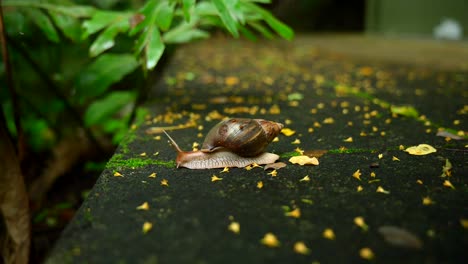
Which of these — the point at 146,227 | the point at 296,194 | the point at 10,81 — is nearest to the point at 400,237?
the point at 296,194

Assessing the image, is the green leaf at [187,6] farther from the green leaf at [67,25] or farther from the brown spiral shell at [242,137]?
the green leaf at [67,25]

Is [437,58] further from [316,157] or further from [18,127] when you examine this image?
[18,127]

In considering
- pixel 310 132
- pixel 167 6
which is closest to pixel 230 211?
pixel 310 132

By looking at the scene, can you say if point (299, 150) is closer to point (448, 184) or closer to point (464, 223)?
point (448, 184)

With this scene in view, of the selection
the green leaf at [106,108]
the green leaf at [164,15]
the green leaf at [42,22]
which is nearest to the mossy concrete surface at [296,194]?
the green leaf at [106,108]

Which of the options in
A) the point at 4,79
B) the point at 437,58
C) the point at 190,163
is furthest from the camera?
the point at 437,58

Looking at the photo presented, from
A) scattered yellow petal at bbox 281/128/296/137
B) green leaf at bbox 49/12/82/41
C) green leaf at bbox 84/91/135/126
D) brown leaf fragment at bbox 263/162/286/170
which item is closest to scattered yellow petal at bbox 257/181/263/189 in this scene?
brown leaf fragment at bbox 263/162/286/170
